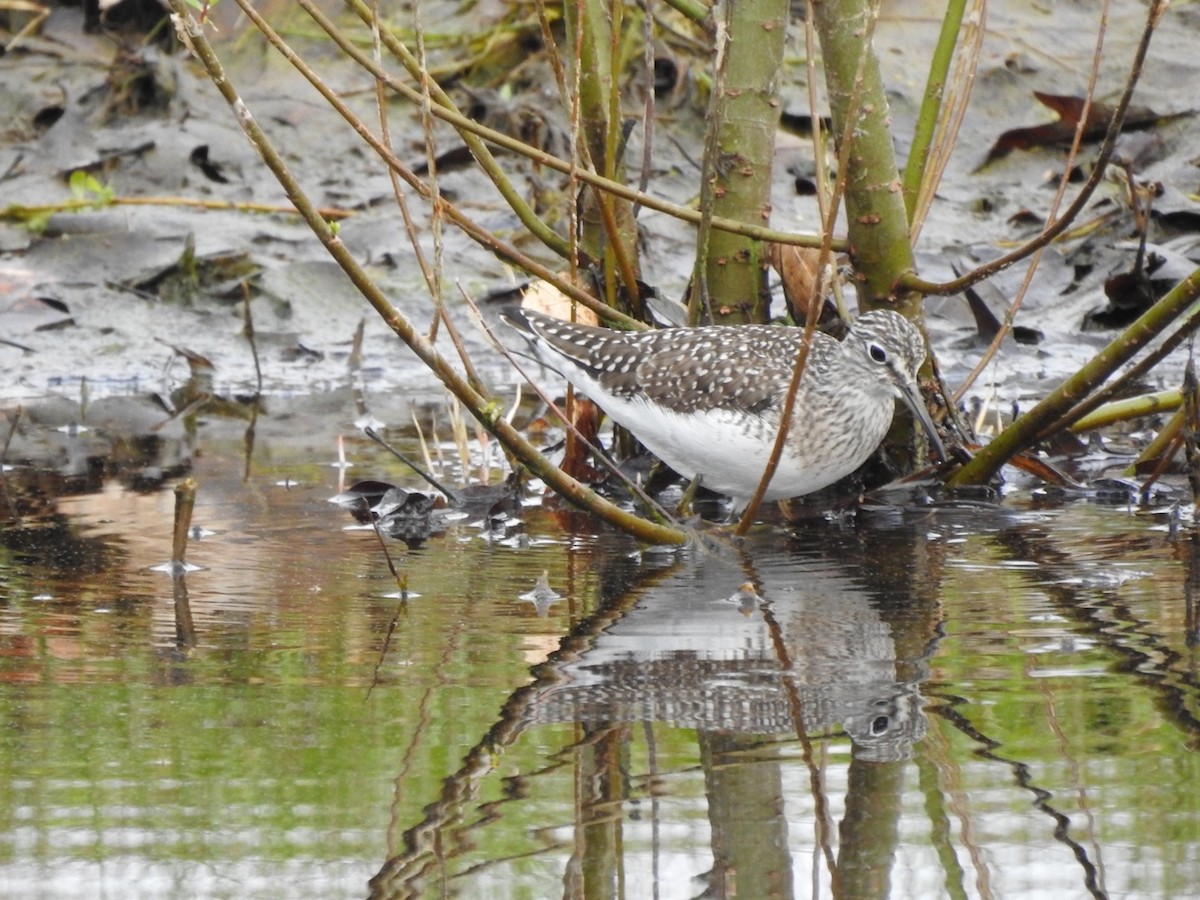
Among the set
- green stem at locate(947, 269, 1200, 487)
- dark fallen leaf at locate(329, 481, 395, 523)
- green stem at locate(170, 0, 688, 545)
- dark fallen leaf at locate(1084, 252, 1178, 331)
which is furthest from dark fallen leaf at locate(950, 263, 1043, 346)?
green stem at locate(170, 0, 688, 545)

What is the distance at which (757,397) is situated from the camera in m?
5.69

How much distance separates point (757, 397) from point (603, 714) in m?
2.13

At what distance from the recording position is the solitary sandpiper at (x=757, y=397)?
5.62 m

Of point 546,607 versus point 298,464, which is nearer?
point 546,607

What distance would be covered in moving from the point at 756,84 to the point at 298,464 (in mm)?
2451

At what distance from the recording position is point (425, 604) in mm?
4789

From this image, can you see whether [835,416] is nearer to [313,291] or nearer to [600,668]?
[600,668]

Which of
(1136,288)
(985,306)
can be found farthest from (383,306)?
(1136,288)

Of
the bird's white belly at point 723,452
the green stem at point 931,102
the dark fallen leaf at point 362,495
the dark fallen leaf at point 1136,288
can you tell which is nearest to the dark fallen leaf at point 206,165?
→ the dark fallen leaf at point 362,495

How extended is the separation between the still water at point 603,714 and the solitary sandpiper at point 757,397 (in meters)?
0.29

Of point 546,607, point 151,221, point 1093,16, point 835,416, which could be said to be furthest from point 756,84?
point 1093,16

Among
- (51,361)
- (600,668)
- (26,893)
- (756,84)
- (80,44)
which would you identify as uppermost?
(80,44)

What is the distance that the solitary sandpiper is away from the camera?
562 centimetres

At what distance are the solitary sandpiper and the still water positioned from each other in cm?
29
